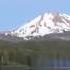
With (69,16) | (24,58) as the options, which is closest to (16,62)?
(24,58)

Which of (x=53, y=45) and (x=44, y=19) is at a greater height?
(x=44, y=19)

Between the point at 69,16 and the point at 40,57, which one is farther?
the point at 69,16

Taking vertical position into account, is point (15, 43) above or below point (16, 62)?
above

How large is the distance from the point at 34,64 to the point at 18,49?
0.24 meters

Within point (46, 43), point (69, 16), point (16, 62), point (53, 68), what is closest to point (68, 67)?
point (53, 68)

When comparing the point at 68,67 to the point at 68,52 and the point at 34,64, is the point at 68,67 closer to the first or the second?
the point at 68,52

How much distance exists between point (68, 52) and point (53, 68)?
24cm

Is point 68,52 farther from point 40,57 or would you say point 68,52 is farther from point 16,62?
point 16,62

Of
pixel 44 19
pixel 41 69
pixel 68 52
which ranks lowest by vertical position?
pixel 41 69

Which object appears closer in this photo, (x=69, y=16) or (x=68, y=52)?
(x=68, y=52)

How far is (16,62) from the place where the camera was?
2709mm

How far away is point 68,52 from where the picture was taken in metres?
2.69

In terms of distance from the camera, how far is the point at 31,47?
2740 millimetres

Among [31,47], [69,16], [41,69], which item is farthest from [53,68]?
[69,16]
